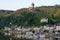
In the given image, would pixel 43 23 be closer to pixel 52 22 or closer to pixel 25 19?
pixel 52 22

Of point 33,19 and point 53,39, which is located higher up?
point 53,39

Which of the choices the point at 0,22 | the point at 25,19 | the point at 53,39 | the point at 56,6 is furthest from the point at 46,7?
the point at 53,39

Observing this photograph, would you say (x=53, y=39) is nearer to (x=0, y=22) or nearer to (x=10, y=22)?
(x=10, y=22)

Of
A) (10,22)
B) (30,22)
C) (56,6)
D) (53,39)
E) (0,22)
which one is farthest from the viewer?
(56,6)

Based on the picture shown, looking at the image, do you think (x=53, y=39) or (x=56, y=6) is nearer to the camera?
(x=53, y=39)

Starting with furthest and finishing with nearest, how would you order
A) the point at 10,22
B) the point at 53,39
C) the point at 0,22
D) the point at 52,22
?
the point at 0,22
the point at 10,22
the point at 52,22
the point at 53,39

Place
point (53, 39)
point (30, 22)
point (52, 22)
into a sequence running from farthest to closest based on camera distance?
1. point (30, 22)
2. point (52, 22)
3. point (53, 39)

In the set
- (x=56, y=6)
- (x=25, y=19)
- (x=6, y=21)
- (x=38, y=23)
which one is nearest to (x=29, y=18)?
(x=25, y=19)

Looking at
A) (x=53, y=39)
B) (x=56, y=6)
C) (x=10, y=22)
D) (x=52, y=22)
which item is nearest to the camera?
(x=53, y=39)

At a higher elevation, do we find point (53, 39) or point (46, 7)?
point (53, 39)
